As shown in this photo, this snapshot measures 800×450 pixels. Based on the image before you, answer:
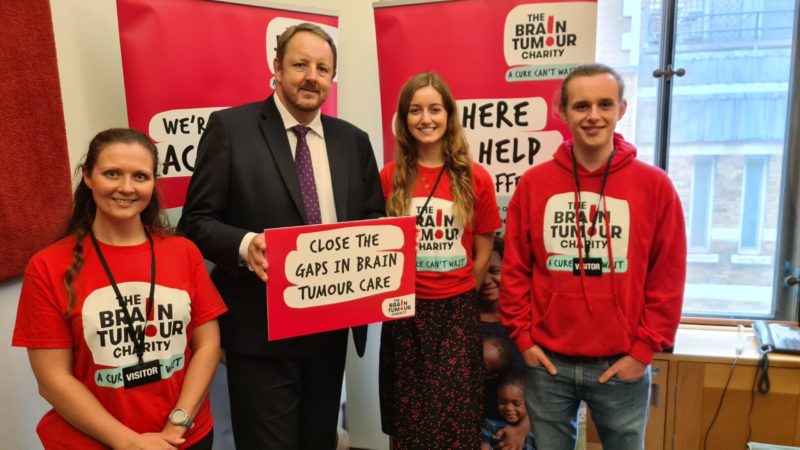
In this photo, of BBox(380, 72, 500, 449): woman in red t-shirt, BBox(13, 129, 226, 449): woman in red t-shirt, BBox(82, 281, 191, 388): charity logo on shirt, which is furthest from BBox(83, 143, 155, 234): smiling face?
BBox(380, 72, 500, 449): woman in red t-shirt

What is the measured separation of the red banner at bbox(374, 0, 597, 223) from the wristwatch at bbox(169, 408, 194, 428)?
4.87 feet

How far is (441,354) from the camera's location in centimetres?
198

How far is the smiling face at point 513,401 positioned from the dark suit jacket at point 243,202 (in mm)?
1139

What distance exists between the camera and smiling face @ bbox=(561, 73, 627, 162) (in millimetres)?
1695

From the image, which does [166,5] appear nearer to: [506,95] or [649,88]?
[506,95]

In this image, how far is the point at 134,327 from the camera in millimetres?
1396

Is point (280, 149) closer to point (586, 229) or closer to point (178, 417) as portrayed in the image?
point (178, 417)

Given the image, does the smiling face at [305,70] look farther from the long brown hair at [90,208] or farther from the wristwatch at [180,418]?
the wristwatch at [180,418]

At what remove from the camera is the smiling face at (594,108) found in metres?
1.70

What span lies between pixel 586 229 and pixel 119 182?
1352 mm

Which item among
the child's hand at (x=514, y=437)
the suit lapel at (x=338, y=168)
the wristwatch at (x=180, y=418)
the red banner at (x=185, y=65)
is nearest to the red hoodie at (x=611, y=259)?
the suit lapel at (x=338, y=168)

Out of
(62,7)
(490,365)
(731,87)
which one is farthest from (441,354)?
(731,87)

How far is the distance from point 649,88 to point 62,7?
280 cm

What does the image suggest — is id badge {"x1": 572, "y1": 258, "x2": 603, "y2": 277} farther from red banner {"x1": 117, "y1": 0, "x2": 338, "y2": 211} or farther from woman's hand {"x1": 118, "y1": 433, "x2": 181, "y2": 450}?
red banner {"x1": 117, "y1": 0, "x2": 338, "y2": 211}
